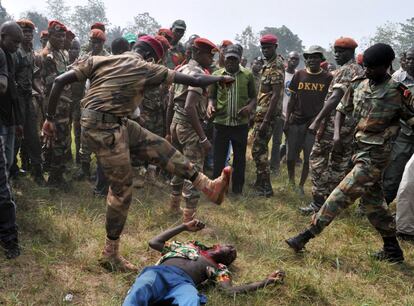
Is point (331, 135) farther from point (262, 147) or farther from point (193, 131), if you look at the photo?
point (193, 131)

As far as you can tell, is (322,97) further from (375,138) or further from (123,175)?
(123,175)

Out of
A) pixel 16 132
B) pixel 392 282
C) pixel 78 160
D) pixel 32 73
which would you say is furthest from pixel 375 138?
pixel 78 160

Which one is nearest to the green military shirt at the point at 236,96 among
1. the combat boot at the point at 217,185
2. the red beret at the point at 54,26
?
the combat boot at the point at 217,185

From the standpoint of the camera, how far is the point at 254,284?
333cm

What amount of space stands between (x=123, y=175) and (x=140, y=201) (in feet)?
6.55

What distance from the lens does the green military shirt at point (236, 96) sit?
5.64 meters

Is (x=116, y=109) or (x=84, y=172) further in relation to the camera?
(x=84, y=172)

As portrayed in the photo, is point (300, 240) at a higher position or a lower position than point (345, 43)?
lower

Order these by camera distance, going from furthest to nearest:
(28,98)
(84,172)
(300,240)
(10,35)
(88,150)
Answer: (84,172)
(88,150)
(28,98)
(10,35)
(300,240)

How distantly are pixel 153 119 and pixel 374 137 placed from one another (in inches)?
138

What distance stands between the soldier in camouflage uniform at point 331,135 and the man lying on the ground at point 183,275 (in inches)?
75.8

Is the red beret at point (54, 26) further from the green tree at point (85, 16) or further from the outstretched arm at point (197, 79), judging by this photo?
the green tree at point (85, 16)

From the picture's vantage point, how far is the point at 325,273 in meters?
3.79

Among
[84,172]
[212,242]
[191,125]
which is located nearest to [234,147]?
[191,125]
